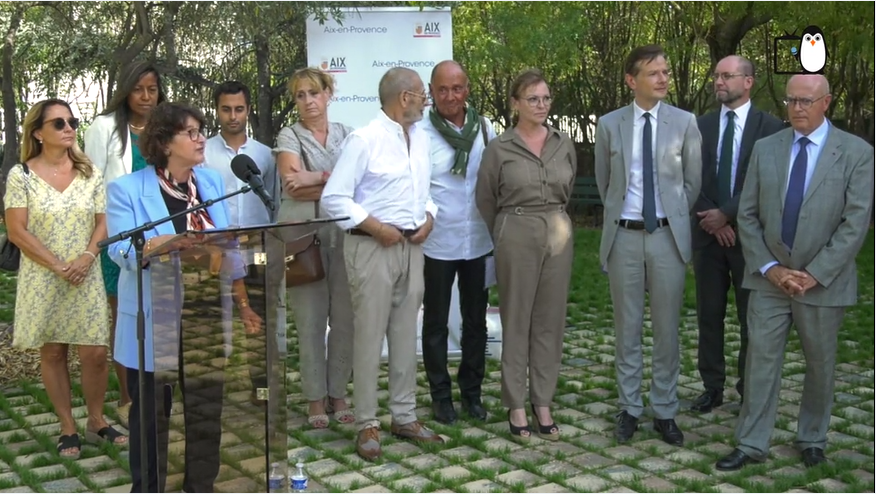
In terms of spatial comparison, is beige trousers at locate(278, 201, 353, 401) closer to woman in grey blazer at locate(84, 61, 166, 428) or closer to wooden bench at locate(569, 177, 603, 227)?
woman in grey blazer at locate(84, 61, 166, 428)

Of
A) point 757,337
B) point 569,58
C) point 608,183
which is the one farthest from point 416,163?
point 569,58

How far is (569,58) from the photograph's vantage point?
53.0 feet

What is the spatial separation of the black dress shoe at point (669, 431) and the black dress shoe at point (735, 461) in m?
0.44

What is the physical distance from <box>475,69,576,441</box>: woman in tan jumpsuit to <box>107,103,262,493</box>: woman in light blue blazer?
1.94 metres

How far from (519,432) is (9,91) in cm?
669

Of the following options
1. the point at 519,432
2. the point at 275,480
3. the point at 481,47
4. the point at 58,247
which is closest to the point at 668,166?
the point at 519,432

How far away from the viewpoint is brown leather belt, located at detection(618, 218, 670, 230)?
625 centimetres

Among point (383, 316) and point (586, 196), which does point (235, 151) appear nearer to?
point (383, 316)

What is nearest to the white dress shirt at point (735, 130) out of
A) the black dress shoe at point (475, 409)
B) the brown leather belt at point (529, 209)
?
the brown leather belt at point (529, 209)

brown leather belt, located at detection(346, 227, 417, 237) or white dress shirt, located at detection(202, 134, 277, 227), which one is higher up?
white dress shirt, located at detection(202, 134, 277, 227)

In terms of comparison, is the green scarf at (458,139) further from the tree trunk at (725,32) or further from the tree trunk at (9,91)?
the tree trunk at (725,32)

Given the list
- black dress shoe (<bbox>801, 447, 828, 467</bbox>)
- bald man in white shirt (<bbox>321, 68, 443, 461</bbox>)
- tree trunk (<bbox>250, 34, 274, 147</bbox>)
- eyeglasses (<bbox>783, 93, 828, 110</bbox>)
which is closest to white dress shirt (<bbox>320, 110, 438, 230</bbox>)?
bald man in white shirt (<bbox>321, 68, 443, 461</bbox>)

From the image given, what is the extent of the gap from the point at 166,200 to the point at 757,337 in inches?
125

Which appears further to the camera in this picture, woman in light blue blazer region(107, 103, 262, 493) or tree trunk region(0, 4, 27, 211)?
Answer: tree trunk region(0, 4, 27, 211)
